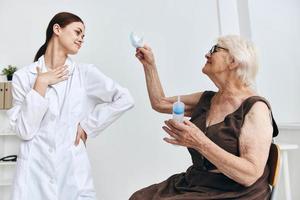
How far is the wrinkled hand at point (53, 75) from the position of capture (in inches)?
46.9

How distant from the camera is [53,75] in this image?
1.22 metres

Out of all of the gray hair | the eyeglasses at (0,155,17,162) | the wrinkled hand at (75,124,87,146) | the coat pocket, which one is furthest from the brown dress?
the eyeglasses at (0,155,17,162)

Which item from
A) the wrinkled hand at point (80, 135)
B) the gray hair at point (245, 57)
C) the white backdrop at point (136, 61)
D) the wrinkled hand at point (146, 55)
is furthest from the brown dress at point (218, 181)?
the white backdrop at point (136, 61)

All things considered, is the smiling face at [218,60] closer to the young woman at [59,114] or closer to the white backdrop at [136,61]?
the young woman at [59,114]

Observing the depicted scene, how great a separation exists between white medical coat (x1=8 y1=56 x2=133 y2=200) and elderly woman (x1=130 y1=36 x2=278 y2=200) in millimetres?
314

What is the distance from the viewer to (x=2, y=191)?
1.97m

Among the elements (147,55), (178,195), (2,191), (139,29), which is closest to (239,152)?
(178,195)

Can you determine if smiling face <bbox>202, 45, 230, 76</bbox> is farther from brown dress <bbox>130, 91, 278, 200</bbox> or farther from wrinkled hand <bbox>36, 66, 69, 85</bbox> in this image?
wrinkled hand <bbox>36, 66, 69, 85</bbox>

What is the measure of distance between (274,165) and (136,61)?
1408 millimetres

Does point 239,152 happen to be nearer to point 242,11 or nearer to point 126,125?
point 126,125

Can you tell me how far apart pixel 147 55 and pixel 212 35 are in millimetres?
1055

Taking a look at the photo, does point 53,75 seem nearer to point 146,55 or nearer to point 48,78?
point 48,78

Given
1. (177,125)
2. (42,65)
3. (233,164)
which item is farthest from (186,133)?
(42,65)

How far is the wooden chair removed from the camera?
3.02ft
